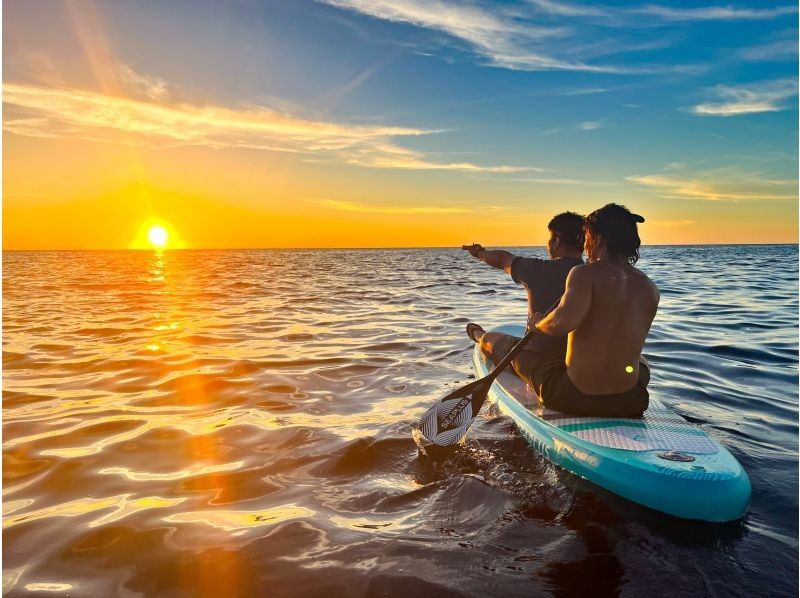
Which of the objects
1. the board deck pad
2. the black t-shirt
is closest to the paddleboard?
the board deck pad

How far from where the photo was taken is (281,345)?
10.4 meters

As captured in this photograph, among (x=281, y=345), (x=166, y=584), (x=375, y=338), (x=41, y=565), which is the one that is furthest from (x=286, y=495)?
(x=375, y=338)

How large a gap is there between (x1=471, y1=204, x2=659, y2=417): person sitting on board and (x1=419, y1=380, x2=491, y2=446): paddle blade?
3.23 ft

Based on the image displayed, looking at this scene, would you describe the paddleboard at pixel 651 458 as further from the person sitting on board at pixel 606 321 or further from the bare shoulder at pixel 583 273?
the bare shoulder at pixel 583 273

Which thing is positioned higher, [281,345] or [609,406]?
[609,406]

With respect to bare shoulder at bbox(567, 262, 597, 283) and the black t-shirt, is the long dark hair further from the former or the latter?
the black t-shirt

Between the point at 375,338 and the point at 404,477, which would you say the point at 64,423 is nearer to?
the point at 404,477

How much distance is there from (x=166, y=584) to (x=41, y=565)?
2.97 ft

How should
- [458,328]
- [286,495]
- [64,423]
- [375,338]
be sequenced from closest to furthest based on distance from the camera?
[286,495], [64,423], [375,338], [458,328]

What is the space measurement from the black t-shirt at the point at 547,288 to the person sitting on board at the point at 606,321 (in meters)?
1.00

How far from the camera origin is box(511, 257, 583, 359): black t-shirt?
19.6ft

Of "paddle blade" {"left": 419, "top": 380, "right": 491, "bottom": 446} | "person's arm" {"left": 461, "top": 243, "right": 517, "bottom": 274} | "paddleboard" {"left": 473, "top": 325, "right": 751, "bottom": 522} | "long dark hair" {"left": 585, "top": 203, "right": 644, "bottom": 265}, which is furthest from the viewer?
"person's arm" {"left": 461, "top": 243, "right": 517, "bottom": 274}

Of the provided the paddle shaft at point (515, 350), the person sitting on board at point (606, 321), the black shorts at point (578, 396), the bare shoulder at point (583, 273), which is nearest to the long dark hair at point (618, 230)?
the person sitting on board at point (606, 321)

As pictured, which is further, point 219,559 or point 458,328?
point 458,328
